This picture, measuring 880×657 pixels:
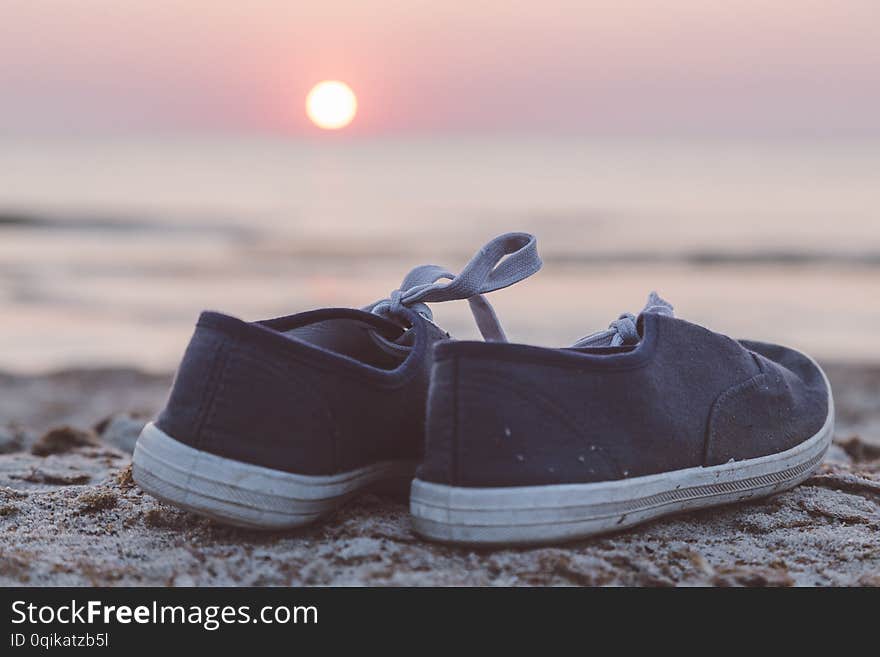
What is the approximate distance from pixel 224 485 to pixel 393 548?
33cm

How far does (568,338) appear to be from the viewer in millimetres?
7070

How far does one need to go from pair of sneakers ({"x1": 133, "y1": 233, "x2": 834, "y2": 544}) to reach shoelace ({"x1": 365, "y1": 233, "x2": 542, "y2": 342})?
149 mm

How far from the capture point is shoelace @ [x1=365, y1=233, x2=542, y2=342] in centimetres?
210

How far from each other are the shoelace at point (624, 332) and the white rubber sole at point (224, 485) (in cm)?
70

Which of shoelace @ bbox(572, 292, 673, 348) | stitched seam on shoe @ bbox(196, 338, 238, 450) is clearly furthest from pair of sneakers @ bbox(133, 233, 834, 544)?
shoelace @ bbox(572, 292, 673, 348)

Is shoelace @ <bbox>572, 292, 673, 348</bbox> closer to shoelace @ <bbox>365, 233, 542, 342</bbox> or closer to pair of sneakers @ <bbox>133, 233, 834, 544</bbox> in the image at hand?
pair of sneakers @ <bbox>133, 233, 834, 544</bbox>

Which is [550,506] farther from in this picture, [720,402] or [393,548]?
[720,402]

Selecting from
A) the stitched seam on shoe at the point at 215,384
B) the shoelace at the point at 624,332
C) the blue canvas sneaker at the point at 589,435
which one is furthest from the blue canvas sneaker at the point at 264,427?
the shoelace at the point at 624,332

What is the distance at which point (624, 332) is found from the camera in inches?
82.6

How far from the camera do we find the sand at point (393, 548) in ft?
5.56

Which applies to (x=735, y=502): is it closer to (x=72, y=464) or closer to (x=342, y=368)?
(x=342, y=368)

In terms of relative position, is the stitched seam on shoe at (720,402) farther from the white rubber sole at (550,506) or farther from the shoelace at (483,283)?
the shoelace at (483,283)
